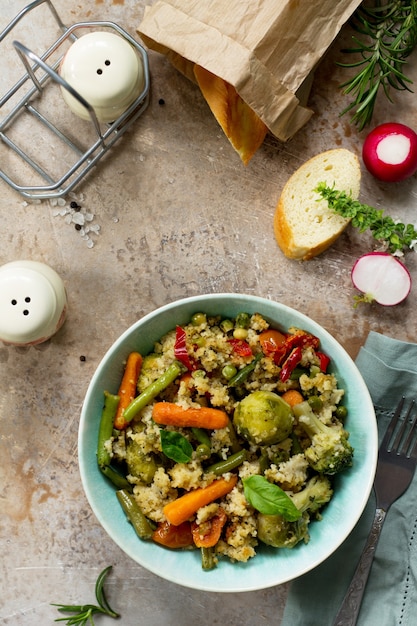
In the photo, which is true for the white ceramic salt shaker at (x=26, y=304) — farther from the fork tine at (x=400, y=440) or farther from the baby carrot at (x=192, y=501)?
the fork tine at (x=400, y=440)

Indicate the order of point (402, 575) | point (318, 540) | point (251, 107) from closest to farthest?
point (318, 540) < point (251, 107) < point (402, 575)

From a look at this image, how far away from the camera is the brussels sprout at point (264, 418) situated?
6.11 ft

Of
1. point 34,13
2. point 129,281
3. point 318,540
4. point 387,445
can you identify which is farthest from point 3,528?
point 34,13

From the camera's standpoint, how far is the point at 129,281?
2373 millimetres

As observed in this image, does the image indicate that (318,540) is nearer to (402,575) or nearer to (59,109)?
(402,575)

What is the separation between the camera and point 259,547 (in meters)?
2.04

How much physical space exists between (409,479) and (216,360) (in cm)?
79

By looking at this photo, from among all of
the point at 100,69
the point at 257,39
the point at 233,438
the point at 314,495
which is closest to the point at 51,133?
the point at 100,69

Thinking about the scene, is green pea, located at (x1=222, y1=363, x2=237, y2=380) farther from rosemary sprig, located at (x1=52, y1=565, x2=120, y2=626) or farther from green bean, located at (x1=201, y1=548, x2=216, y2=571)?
rosemary sprig, located at (x1=52, y1=565, x2=120, y2=626)

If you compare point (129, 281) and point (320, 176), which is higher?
point (320, 176)

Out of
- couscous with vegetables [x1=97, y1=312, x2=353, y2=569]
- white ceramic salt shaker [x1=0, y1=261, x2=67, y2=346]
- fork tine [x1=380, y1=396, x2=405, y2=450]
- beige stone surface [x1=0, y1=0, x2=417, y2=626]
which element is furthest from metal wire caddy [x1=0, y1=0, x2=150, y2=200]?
fork tine [x1=380, y1=396, x2=405, y2=450]

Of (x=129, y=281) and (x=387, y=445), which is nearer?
(x=387, y=445)

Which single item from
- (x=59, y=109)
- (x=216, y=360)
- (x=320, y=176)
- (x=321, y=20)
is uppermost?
(x=321, y=20)

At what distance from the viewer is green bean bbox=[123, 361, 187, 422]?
200cm
